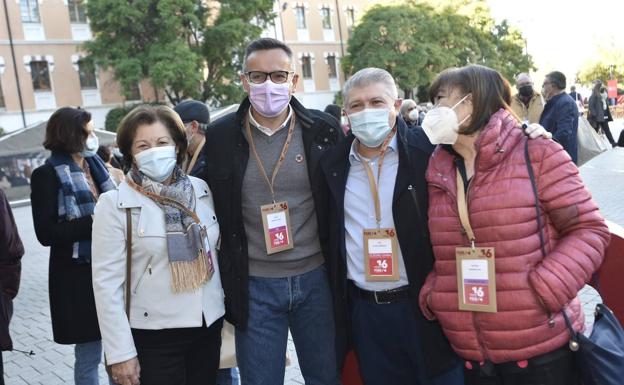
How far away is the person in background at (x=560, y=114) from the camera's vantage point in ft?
22.5

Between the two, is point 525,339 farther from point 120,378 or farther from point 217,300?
point 120,378

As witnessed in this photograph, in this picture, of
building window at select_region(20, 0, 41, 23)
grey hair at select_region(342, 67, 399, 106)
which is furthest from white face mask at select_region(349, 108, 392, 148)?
building window at select_region(20, 0, 41, 23)

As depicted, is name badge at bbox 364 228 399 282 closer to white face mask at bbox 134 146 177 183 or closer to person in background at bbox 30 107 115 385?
white face mask at bbox 134 146 177 183

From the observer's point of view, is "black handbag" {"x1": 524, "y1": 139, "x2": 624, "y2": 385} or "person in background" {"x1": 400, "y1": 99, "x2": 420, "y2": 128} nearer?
"black handbag" {"x1": 524, "y1": 139, "x2": 624, "y2": 385}

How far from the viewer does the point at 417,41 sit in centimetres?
3584

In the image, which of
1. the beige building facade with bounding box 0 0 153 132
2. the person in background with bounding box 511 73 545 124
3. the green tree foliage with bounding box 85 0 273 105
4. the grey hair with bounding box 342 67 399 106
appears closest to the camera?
the grey hair with bounding box 342 67 399 106

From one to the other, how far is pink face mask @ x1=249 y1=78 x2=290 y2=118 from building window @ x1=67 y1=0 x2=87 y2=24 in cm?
3202

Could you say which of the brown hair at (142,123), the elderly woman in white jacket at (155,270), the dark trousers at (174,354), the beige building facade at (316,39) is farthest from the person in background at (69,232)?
the beige building facade at (316,39)

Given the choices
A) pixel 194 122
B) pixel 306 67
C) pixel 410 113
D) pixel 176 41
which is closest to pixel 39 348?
pixel 194 122

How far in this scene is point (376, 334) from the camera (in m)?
2.75

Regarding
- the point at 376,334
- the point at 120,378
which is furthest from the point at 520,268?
the point at 120,378

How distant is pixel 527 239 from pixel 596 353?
50 centimetres

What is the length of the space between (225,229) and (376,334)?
91 cm

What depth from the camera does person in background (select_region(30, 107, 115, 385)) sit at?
352cm
